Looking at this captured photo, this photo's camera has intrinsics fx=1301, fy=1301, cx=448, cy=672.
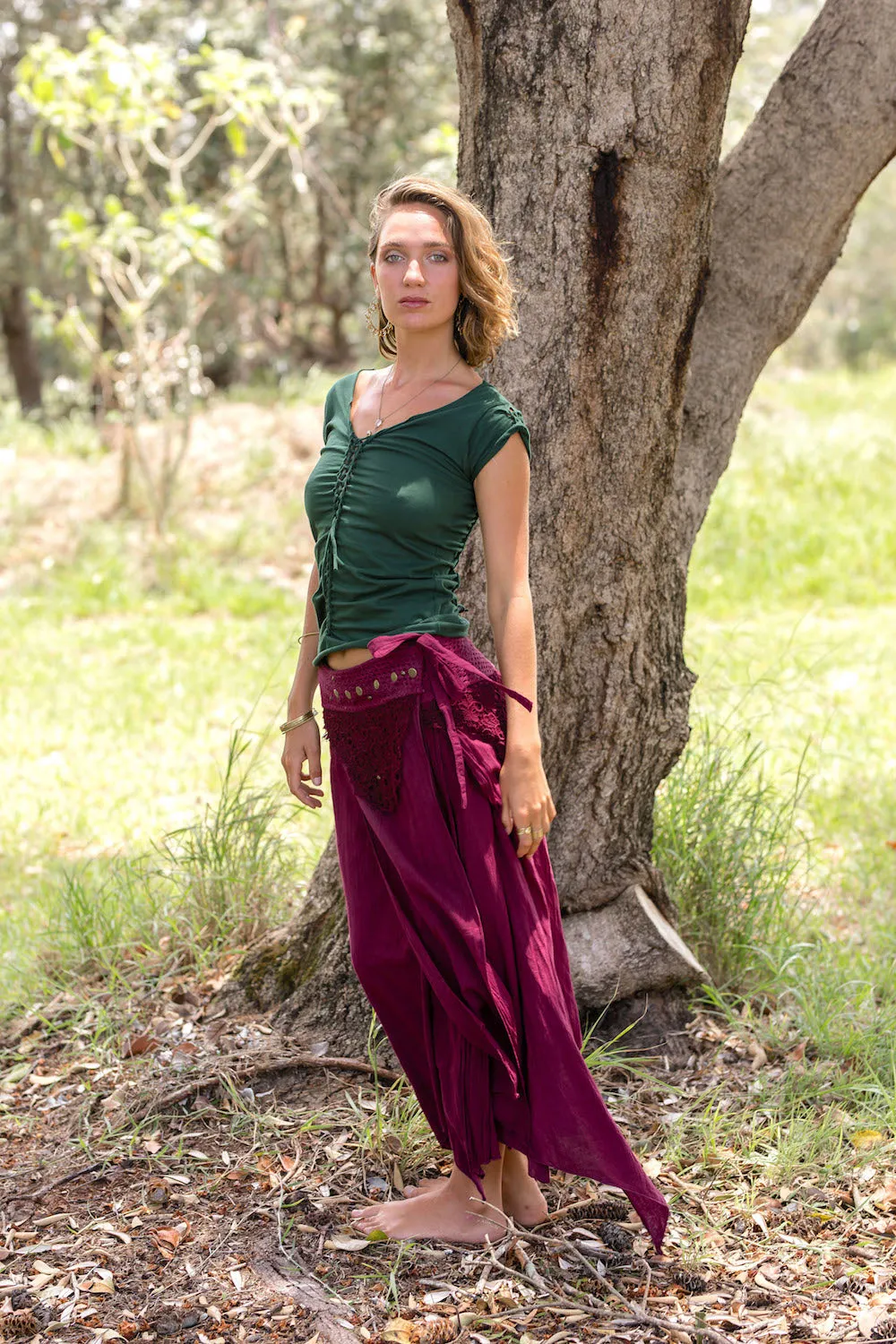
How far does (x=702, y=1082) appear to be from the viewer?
3270 millimetres

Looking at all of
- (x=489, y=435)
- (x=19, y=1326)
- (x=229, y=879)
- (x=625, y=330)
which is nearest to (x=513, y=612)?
(x=489, y=435)

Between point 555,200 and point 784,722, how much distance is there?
3796 millimetres

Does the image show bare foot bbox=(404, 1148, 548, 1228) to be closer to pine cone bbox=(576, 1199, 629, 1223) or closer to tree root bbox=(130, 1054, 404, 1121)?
pine cone bbox=(576, 1199, 629, 1223)

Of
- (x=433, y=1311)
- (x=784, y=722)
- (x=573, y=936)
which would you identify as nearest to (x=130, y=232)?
(x=784, y=722)

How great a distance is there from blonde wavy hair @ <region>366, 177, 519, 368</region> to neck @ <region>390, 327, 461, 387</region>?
0.04 metres

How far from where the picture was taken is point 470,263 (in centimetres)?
244

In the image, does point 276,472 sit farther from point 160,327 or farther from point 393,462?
point 393,462

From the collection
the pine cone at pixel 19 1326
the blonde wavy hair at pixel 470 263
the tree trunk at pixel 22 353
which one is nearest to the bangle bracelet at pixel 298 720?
the blonde wavy hair at pixel 470 263

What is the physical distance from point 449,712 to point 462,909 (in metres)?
0.37

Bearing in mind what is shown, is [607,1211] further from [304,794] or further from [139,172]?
[139,172]

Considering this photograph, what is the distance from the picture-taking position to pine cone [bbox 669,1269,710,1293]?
2547 mm

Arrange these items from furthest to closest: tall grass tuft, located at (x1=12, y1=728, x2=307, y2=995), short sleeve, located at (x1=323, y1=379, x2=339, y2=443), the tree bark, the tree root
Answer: the tree bark → tall grass tuft, located at (x1=12, y1=728, x2=307, y2=995) → the tree root → short sleeve, located at (x1=323, y1=379, x2=339, y2=443)

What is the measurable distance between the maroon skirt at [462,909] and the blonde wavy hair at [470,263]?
1.95 feet

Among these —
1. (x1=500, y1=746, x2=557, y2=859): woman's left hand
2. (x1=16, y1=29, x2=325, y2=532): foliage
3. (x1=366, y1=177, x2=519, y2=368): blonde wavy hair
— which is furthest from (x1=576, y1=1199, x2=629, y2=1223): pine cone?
(x1=16, y1=29, x2=325, y2=532): foliage
